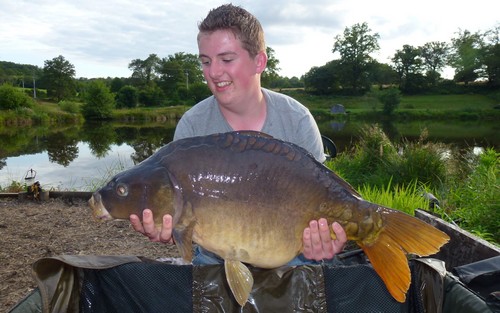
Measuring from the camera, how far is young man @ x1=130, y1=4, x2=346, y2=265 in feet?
4.91

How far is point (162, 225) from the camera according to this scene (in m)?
1.44

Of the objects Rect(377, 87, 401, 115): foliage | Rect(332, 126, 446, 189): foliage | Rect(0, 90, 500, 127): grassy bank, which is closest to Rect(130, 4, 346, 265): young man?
Rect(332, 126, 446, 189): foliage

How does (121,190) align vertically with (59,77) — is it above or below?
below

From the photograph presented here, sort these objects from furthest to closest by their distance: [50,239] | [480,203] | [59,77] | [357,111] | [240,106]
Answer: [59,77] < [357,111] < [50,239] < [480,203] < [240,106]

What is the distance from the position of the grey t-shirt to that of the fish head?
0.61 meters

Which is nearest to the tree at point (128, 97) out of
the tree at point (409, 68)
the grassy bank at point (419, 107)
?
the grassy bank at point (419, 107)

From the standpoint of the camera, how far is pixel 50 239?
343 centimetres

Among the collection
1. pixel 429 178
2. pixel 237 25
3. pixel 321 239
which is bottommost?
pixel 429 178

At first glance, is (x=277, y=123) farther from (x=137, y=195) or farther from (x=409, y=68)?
(x=409, y=68)

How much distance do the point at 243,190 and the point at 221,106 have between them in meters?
0.72

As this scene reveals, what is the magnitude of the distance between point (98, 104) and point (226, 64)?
Answer: 3304 cm

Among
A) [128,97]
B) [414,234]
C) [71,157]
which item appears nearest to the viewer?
[414,234]

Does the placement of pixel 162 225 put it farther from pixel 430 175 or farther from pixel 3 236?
pixel 430 175

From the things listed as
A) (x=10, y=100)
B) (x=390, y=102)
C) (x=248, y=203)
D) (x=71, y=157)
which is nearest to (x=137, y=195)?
(x=248, y=203)
